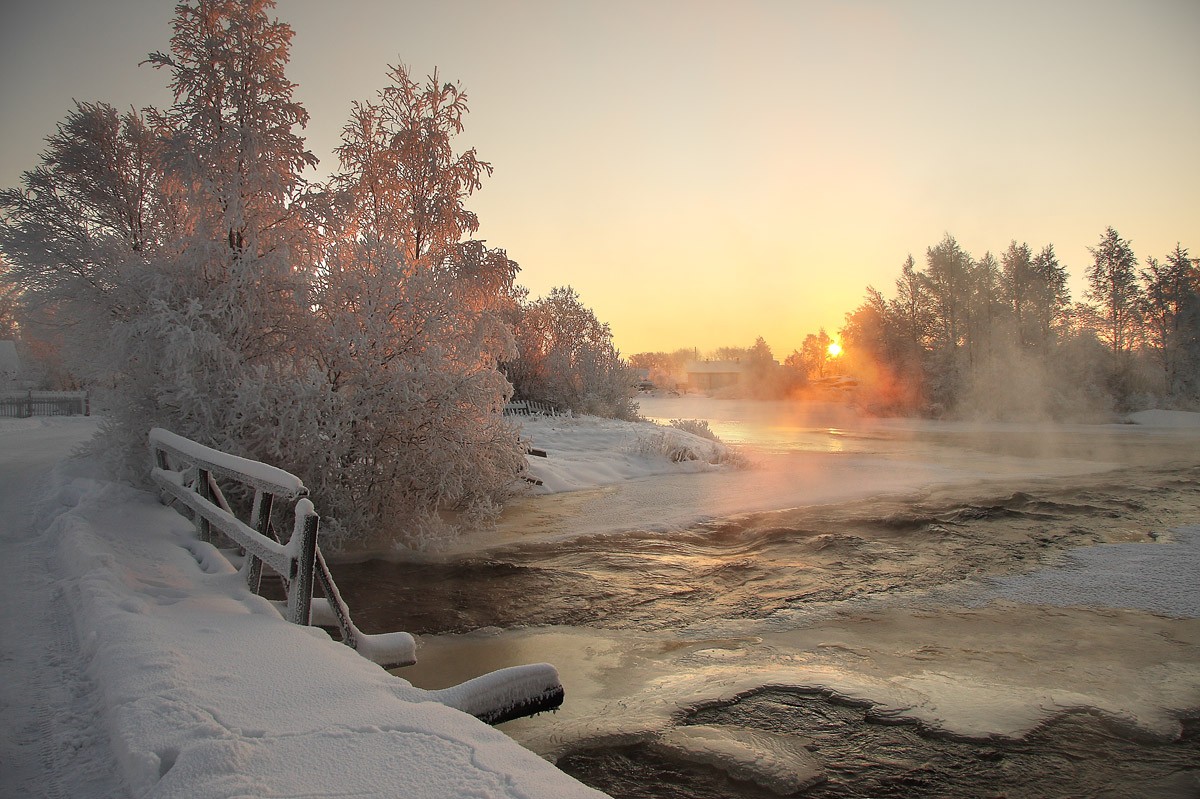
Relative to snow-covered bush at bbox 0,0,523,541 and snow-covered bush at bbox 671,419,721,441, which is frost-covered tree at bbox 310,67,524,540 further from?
snow-covered bush at bbox 671,419,721,441

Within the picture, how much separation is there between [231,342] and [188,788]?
778 centimetres

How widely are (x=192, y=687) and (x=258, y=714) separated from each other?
21.1 inches

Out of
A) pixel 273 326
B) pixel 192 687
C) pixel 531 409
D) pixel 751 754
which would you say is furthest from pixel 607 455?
pixel 192 687

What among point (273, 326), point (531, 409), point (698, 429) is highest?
point (273, 326)

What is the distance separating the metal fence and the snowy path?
24.2 m

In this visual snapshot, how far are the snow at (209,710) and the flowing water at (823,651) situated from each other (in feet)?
3.99

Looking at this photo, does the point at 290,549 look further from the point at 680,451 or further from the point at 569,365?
the point at 569,365

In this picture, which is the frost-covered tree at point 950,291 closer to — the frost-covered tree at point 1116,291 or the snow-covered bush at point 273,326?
the frost-covered tree at point 1116,291

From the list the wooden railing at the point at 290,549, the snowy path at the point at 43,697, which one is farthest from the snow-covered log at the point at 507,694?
the snowy path at the point at 43,697

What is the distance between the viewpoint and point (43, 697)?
11.9ft

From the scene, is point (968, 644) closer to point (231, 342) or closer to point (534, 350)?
point (231, 342)

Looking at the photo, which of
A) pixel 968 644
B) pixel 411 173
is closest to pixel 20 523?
pixel 411 173

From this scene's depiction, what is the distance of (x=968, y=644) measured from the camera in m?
5.91

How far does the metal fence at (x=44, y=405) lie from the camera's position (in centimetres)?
2600
